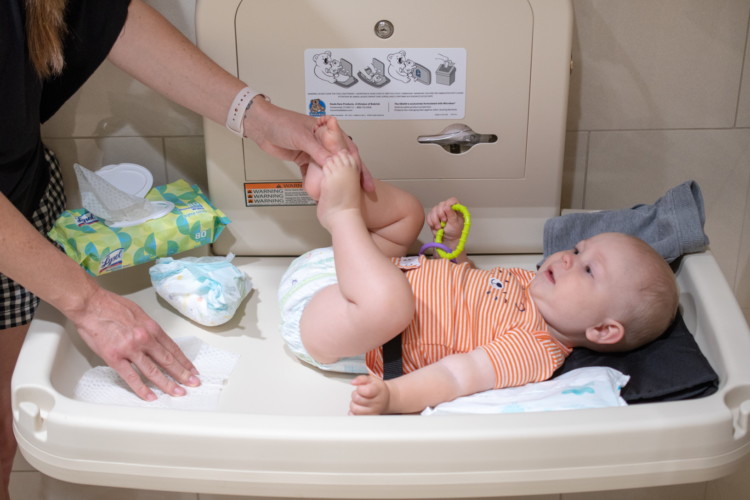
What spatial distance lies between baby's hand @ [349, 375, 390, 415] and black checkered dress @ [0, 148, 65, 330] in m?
0.55

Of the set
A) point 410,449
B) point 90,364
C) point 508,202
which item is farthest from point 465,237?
point 90,364

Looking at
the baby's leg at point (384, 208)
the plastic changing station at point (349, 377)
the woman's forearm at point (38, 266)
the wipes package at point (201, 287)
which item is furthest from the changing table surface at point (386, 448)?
the baby's leg at point (384, 208)

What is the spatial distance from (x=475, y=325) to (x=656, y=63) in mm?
541

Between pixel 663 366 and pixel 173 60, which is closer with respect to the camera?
pixel 663 366

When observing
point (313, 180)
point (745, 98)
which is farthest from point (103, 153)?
point (745, 98)

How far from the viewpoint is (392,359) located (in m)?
0.95

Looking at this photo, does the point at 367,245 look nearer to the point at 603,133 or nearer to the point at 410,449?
the point at 410,449

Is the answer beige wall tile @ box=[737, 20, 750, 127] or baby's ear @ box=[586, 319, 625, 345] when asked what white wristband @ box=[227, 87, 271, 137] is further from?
beige wall tile @ box=[737, 20, 750, 127]

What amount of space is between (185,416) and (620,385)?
0.48m

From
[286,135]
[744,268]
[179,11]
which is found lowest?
[744,268]

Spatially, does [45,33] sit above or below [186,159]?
above

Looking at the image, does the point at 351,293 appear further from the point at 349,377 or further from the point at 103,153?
the point at 103,153

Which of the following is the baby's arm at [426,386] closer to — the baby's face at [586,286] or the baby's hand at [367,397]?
the baby's hand at [367,397]

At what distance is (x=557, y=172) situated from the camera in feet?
3.65
